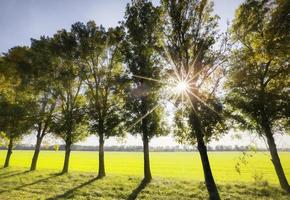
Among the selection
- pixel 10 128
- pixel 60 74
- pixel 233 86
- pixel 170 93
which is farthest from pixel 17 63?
pixel 233 86

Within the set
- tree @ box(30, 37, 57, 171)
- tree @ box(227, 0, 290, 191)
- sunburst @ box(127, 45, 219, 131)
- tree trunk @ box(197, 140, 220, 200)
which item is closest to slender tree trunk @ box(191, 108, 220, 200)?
tree trunk @ box(197, 140, 220, 200)

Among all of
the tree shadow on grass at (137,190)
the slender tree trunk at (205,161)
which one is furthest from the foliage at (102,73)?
the slender tree trunk at (205,161)

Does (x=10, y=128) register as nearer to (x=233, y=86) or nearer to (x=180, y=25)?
(x=180, y=25)

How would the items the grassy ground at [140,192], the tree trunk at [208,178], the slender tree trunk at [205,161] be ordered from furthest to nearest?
1. the grassy ground at [140,192]
2. the slender tree trunk at [205,161]
3. the tree trunk at [208,178]

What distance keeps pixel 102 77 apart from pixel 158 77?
893 cm

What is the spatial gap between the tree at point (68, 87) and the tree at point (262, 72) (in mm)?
17219

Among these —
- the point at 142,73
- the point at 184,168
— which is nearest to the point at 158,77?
the point at 142,73

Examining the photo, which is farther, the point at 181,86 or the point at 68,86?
the point at 68,86

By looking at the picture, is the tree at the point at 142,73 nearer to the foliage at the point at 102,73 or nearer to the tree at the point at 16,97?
the foliage at the point at 102,73

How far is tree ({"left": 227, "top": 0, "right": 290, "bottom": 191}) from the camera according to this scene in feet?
56.6

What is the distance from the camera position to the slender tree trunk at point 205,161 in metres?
14.7

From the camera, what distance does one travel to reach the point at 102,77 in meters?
28.0

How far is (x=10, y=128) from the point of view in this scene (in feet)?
90.3

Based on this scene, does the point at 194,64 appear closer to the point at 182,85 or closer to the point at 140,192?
the point at 182,85
